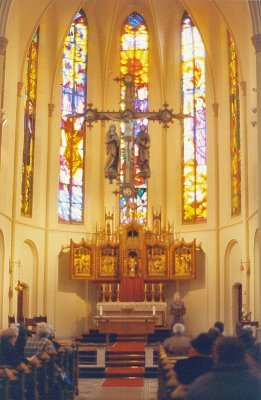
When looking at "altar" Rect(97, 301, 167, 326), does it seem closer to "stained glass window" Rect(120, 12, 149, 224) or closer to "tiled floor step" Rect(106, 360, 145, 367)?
"tiled floor step" Rect(106, 360, 145, 367)

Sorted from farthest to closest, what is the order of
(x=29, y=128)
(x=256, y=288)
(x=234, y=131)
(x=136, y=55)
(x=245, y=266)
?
(x=136, y=55)
(x=29, y=128)
(x=234, y=131)
(x=245, y=266)
(x=256, y=288)

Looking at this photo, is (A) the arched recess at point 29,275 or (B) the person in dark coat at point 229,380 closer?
(B) the person in dark coat at point 229,380

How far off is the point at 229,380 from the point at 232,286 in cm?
1851

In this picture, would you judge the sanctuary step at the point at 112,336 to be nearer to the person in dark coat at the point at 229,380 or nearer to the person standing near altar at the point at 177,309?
the person standing near altar at the point at 177,309

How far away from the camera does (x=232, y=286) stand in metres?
22.4

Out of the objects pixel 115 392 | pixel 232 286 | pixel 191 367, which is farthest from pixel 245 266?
pixel 191 367

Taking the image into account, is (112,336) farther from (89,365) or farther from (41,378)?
(41,378)

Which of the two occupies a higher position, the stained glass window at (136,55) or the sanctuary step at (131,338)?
the stained glass window at (136,55)

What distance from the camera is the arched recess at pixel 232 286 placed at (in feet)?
72.8

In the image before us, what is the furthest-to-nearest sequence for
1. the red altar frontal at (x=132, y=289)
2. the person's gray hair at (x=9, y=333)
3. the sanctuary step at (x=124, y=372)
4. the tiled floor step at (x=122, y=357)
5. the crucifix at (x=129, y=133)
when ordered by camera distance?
1. the red altar frontal at (x=132, y=289)
2. the crucifix at (x=129, y=133)
3. the tiled floor step at (x=122, y=357)
4. the sanctuary step at (x=124, y=372)
5. the person's gray hair at (x=9, y=333)

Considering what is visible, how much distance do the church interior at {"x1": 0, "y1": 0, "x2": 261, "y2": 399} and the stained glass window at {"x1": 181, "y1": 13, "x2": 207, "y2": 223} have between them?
0.04 m

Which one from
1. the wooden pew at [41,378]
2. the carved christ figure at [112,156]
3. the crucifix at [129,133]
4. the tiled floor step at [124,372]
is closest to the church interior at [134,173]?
the carved christ figure at [112,156]

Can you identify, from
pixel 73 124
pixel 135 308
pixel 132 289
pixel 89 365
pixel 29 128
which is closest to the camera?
pixel 89 365

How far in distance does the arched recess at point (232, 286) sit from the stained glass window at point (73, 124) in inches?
216
